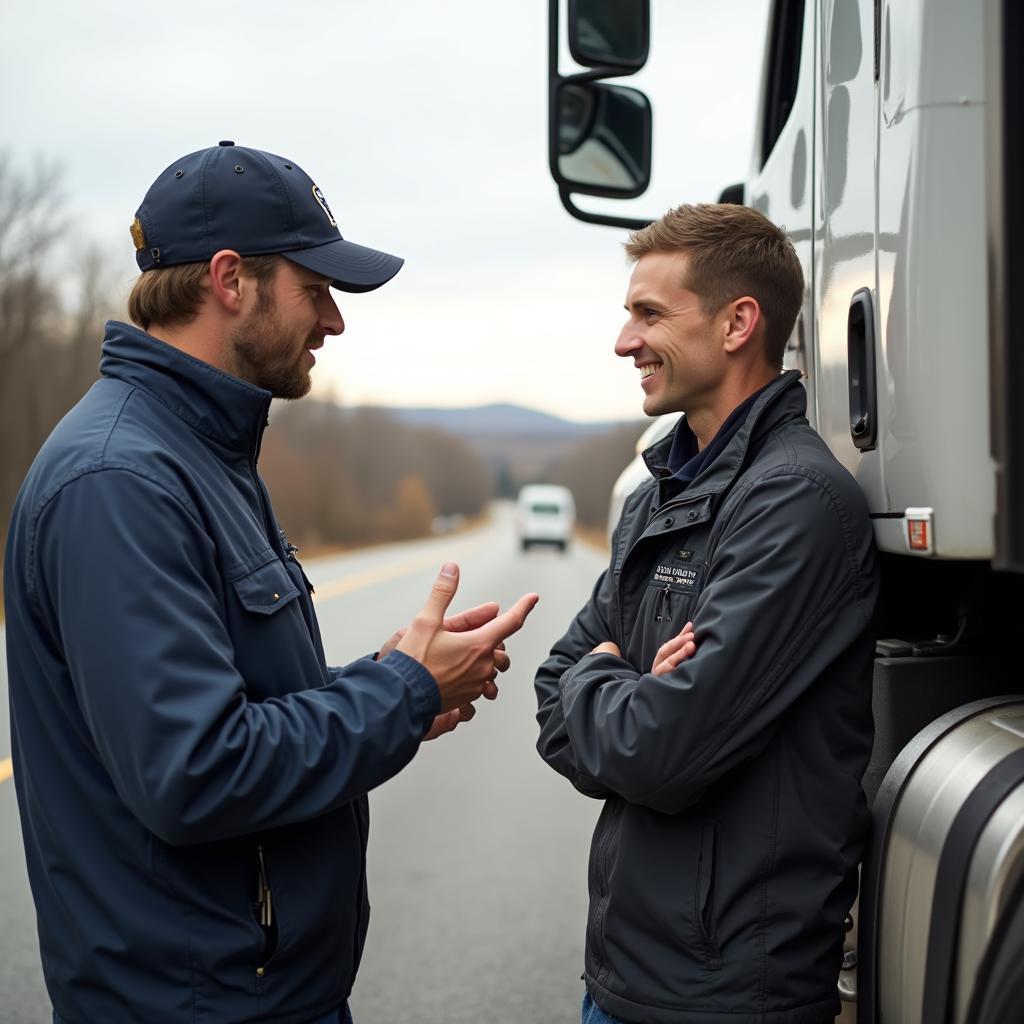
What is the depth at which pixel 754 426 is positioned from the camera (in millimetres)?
2424

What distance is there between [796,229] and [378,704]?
1.57 metres

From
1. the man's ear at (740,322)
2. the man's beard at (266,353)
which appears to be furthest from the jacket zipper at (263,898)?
the man's ear at (740,322)

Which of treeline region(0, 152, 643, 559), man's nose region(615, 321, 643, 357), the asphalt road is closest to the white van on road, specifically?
treeline region(0, 152, 643, 559)

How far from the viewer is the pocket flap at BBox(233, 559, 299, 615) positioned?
2201mm

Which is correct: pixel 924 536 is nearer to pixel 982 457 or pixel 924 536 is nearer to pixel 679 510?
pixel 982 457

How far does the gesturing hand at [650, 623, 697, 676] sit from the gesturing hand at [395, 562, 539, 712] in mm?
296

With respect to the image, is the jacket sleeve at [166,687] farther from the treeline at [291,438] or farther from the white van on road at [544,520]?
the white van on road at [544,520]

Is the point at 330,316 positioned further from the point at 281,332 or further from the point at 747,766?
the point at 747,766

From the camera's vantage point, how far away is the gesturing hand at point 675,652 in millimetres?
2201

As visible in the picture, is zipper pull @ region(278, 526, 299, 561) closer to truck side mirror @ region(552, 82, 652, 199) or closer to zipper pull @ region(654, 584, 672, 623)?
zipper pull @ region(654, 584, 672, 623)

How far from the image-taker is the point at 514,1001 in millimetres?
4527

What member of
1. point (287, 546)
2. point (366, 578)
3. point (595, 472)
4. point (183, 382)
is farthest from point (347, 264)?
point (595, 472)

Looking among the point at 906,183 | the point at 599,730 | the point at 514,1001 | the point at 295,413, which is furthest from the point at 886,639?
the point at 295,413

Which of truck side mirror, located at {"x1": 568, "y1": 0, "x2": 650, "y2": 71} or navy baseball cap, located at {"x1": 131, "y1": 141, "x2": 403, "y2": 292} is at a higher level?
truck side mirror, located at {"x1": 568, "y1": 0, "x2": 650, "y2": 71}
